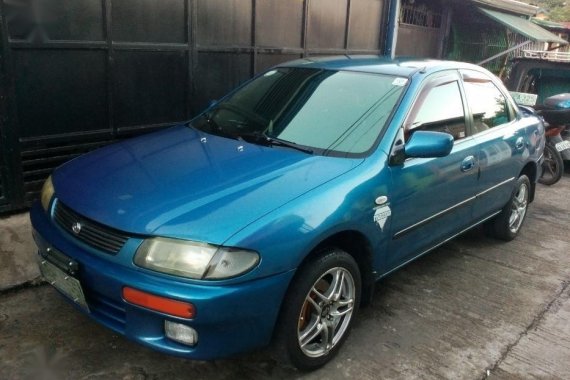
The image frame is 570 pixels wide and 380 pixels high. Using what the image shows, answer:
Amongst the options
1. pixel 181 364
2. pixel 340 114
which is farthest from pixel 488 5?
pixel 181 364

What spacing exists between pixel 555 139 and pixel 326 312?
18.7 feet

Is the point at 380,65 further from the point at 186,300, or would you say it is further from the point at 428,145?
the point at 186,300

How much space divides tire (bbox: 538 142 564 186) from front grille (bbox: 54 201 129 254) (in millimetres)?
6432

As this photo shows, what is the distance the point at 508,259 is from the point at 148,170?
3.29m

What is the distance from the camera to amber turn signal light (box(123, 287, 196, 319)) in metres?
2.19

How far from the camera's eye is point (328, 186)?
2650 millimetres

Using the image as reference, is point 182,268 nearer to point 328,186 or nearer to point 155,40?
point 328,186

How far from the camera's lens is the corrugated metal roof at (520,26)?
1009 centimetres

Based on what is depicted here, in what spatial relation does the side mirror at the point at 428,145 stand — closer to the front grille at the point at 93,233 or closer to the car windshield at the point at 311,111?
the car windshield at the point at 311,111

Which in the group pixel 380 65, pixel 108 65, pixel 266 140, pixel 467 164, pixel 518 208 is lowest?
pixel 518 208

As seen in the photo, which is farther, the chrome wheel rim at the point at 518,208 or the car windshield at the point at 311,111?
the chrome wheel rim at the point at 518,208

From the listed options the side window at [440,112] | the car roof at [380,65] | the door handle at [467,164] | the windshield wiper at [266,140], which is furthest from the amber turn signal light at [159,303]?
the door handle at [467,164]

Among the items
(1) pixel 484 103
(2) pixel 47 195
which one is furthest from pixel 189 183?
(1) pixel 484 103

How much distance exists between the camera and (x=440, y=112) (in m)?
3.58
